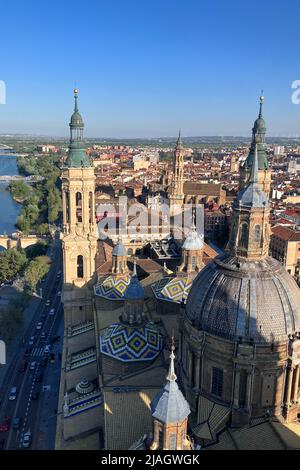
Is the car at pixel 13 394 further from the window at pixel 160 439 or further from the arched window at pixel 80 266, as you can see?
the window at pixel 160 439

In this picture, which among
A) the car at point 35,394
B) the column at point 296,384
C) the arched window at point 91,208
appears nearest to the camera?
the column at point 296,384

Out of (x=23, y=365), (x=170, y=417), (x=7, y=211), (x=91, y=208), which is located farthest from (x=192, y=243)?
(x=7, y=211)

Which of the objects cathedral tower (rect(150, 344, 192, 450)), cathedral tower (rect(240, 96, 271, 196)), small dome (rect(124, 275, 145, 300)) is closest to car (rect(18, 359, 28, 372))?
small dome (rect(124, 275, 145, 300))

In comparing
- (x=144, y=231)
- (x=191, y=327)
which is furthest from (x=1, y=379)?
(x=144, y=231)

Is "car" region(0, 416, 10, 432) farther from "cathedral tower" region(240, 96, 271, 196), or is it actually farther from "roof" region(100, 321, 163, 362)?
"cathedral tower" region(240, 96, 271, 196)

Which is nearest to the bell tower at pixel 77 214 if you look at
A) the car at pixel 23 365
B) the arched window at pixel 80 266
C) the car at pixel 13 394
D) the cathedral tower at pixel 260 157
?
the arched window at pixel 80 266

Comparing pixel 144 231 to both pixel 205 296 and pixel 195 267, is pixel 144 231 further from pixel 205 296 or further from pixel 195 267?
pixel 205 296
